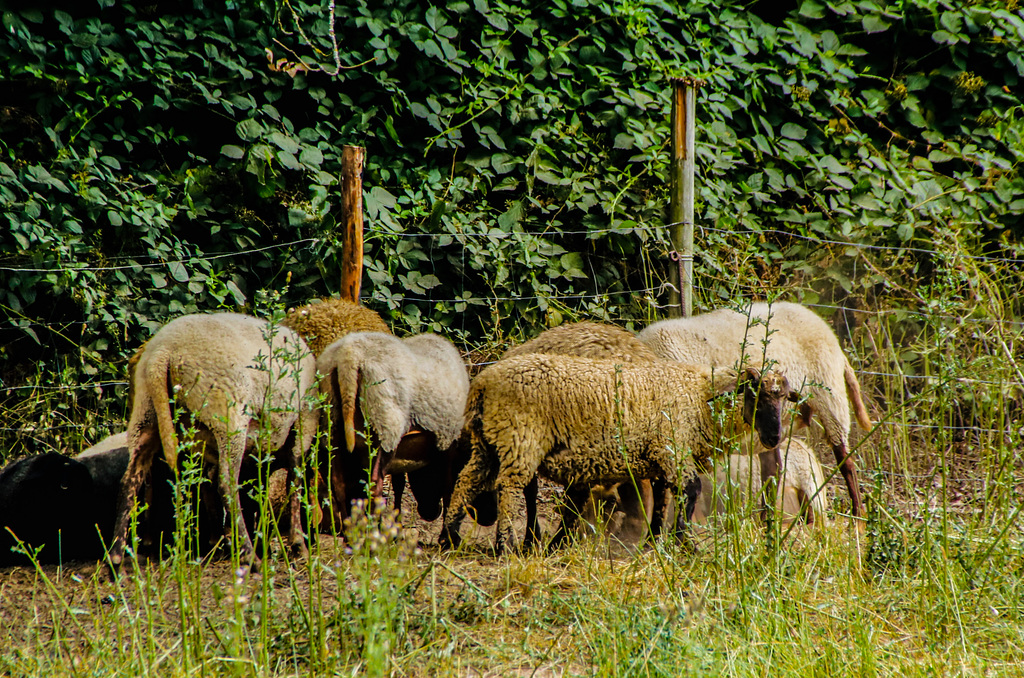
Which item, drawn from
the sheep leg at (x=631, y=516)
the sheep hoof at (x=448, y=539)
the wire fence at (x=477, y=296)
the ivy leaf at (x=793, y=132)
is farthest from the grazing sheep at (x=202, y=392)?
the ivy leaf at (x=793, y=132)

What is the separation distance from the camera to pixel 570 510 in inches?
171

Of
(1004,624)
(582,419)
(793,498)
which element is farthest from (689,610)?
(793,498)

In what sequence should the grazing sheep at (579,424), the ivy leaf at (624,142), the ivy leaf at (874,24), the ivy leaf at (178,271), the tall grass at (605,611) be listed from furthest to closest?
the ivy leaf at (874,24) → the ivy leaf at (624,142) → the ivy leaf at (178,271) → the grazing sheep at (579,424) → the tall grass at (605,611)

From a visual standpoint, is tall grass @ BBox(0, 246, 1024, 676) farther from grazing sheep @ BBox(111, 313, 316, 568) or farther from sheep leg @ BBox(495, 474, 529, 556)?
grazing sheep @ BBox(111, 313, 316, 568)

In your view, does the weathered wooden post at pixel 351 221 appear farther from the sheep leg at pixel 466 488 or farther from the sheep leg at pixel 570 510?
the sheep leg at pixel 570 510

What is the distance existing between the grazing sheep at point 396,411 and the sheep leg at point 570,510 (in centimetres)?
64

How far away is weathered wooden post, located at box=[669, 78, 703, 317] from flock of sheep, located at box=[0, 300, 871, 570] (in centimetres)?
104

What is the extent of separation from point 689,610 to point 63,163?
518cm

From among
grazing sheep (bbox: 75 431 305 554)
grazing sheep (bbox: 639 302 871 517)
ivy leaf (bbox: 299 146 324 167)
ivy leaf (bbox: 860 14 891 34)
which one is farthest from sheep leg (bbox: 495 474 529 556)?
ivy leaf (bbox: 860 14 891 34)

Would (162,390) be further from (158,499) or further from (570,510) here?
(570,510)

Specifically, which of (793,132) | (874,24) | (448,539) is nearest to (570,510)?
(448,539)

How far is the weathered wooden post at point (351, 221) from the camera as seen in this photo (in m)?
5.71

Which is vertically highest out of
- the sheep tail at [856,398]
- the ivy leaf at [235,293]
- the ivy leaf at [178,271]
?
the ivy leaf at [178,271]

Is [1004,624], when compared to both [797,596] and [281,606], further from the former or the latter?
[281,606]
